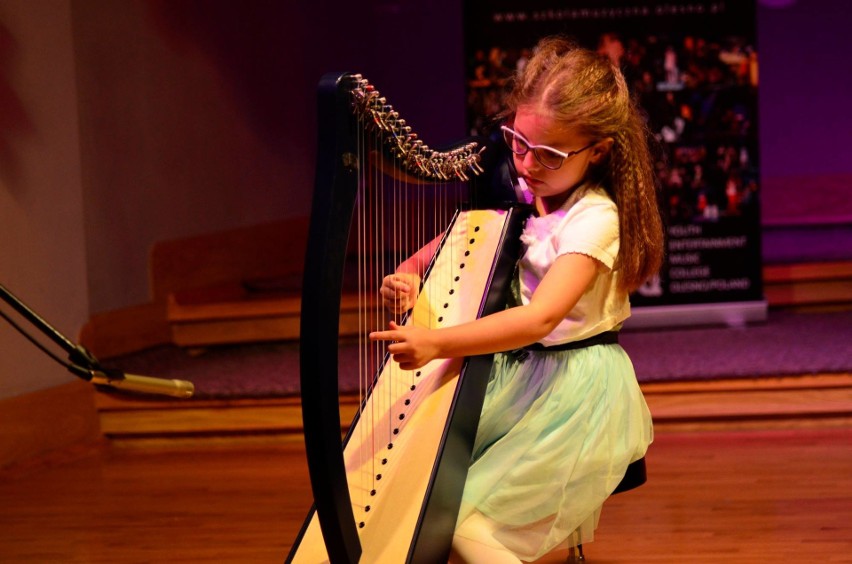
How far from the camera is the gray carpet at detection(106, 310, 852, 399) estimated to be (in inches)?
140

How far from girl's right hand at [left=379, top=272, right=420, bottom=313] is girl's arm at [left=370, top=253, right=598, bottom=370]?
26 centimetres

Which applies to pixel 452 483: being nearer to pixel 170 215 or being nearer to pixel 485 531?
pixel 485 531

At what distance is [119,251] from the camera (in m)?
4.28

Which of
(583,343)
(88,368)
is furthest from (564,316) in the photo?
(88,368)

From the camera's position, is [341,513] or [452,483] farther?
[452,483]

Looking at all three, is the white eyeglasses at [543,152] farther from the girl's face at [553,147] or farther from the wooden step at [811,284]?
the wooden step at [811,284]

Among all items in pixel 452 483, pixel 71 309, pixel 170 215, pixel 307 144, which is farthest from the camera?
pixel 307 144

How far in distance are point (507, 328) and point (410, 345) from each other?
195 millimetres

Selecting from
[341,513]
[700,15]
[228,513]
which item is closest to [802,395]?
[700,15]

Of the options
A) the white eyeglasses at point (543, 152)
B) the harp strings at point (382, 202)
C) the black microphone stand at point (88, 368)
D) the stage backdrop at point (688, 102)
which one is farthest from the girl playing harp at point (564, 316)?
the stage backdrop at point (688, 102)

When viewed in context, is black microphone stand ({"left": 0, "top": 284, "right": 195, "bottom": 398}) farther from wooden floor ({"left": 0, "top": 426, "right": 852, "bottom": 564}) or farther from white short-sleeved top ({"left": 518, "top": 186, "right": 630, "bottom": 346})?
wooden floor ({"left": 0, "top": 426, "right": 852, "bottom": 564})

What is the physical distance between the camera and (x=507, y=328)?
1.74 meters

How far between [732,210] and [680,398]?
1060 millimetres

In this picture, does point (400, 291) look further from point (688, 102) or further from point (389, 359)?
point (688, 102)
